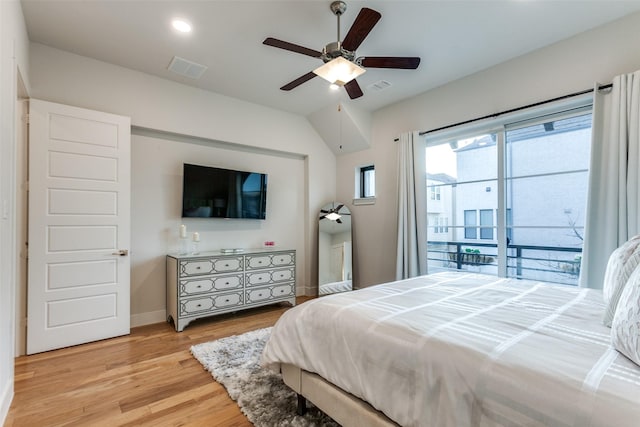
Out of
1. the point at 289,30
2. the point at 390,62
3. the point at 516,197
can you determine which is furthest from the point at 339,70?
the point at 516,197

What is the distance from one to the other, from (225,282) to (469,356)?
10.1 ft

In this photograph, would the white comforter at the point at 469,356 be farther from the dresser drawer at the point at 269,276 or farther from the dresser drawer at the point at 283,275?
the dresser drawer at the point at 283,275

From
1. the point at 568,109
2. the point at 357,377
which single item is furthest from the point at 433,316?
the point at 568,109

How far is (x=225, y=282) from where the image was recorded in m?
3.64

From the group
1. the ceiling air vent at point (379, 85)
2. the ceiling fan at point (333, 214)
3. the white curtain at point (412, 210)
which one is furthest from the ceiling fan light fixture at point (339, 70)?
the ceiling fan at point (333, 214)

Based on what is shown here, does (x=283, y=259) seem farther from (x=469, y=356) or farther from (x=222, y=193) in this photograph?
(x=469, y=356)

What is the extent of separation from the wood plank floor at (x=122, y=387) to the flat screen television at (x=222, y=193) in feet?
5.03

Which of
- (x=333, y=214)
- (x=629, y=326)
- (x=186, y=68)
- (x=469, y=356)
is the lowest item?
(x=469, y=356)

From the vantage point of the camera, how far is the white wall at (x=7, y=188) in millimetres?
1803

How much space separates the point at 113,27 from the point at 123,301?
2.64 meters

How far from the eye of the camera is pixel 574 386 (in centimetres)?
90

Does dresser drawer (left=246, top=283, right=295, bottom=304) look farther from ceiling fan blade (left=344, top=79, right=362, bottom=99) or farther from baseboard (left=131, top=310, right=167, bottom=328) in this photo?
ceiling fan blade (left=344, top=79, right=362, bottom=99)

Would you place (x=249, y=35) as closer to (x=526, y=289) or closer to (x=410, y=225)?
(x=410, y=225)

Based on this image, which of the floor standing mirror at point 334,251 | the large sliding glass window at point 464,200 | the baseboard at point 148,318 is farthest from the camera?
the floor standing mirror at point 334,251
